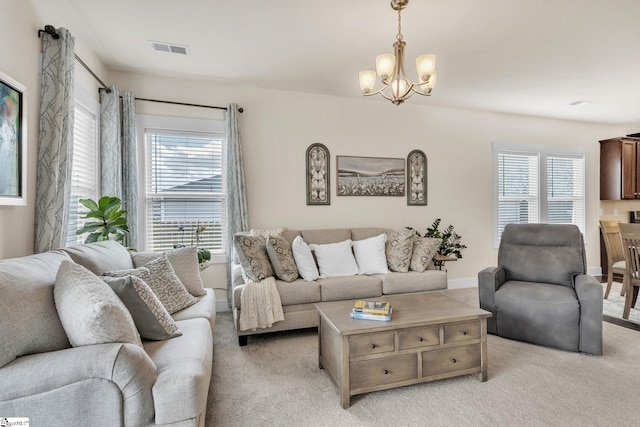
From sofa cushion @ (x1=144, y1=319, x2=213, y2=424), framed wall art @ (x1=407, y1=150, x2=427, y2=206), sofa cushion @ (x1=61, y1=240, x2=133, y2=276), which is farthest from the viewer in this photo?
framed wall art @ (x1=407, y1=150, x2=427, y2=206)

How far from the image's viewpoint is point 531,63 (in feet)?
10.8

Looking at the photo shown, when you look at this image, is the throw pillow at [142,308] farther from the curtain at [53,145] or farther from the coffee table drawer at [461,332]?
the coffee table drawer at [461,332]

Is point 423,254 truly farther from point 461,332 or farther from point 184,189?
point 184,189

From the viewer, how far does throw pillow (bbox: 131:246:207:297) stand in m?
2.53

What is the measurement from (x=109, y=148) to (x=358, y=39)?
267 centimetres

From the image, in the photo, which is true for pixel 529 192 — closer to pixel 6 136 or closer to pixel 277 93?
pixel 277 93

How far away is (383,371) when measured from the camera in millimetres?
1939

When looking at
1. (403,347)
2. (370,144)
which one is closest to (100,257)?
(403,347)

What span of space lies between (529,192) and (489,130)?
4.23 feet

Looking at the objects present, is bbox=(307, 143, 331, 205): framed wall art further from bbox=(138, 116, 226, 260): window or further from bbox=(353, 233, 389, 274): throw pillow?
bbox=(138, 116, 226, 260): window

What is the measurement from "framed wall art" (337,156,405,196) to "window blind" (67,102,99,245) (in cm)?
275

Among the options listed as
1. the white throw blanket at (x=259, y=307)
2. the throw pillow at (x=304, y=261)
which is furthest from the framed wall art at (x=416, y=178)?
the white throw blanket at (x=259, y=307)

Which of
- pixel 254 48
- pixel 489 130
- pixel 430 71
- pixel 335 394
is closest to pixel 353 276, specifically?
pixel 335 394

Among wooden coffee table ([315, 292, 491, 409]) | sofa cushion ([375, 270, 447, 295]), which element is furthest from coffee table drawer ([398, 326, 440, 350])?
sofa cushion ([375, 270, 447, 295])
